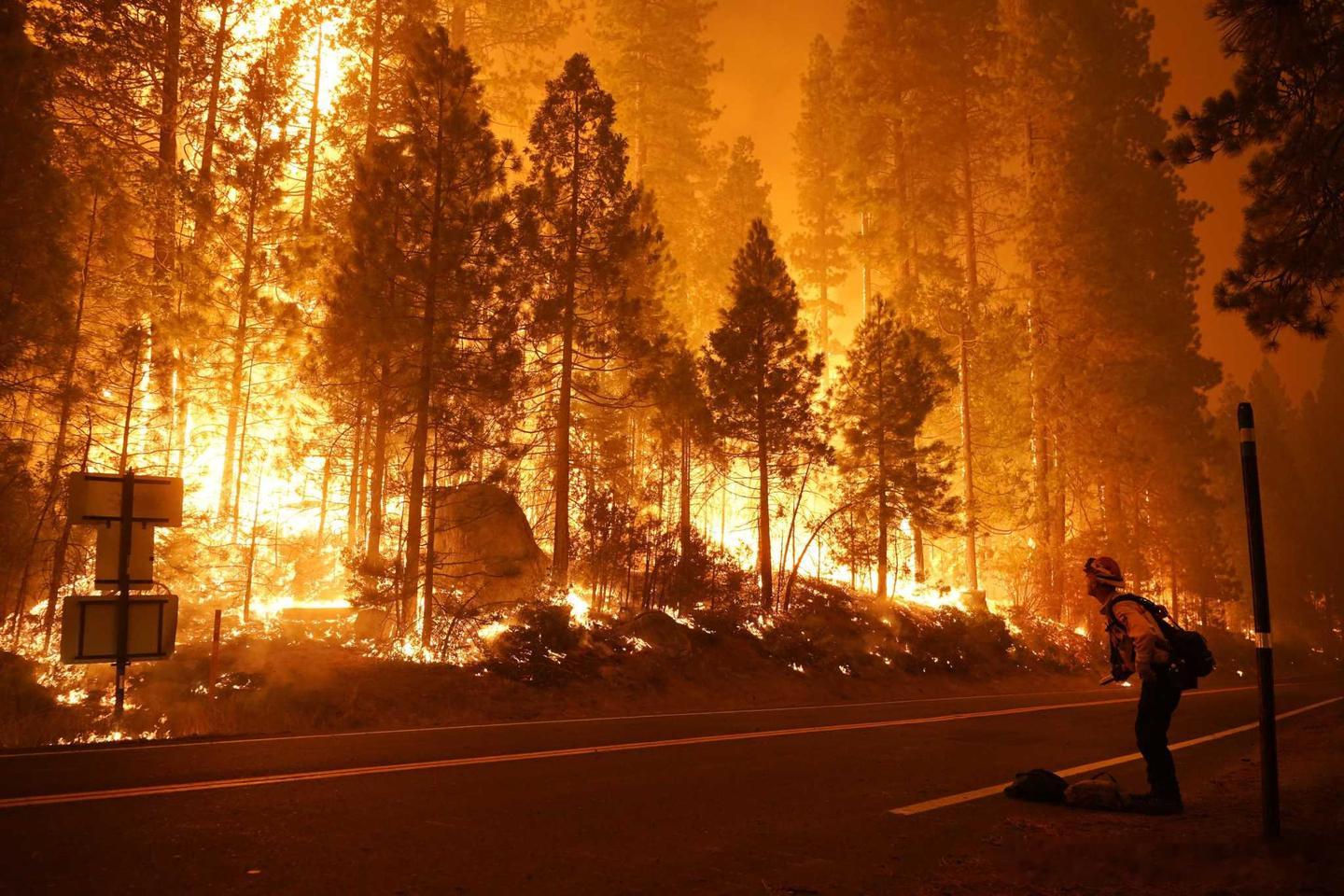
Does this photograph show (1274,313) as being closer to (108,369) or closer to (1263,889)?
(1263,889)

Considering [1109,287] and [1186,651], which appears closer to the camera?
[1186,651]

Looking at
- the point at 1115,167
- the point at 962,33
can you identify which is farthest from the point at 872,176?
the point at 1115,167

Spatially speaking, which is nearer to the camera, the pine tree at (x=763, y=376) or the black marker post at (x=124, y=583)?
the black marker post at (x=124, y=583)

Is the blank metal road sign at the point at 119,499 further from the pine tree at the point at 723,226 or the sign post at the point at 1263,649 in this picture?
the pine tree at the point at 723,226

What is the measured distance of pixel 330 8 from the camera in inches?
958

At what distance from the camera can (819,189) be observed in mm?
46062

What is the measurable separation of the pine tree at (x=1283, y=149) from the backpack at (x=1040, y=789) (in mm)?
7014

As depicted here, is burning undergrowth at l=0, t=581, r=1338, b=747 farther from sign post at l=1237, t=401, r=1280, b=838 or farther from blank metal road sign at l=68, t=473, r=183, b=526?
sign post at l=1237, t=401, r=1280, b=838

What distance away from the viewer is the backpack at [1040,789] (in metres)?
6.65

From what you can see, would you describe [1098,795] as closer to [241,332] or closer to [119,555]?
[119,555]

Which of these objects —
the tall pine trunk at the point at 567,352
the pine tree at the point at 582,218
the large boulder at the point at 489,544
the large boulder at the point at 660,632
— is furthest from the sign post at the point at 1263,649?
the pine tree at the point at 582,218

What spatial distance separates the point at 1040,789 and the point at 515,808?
4.24 m

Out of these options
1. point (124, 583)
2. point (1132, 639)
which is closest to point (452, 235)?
point (124, 583)

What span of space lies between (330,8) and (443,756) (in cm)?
2442
